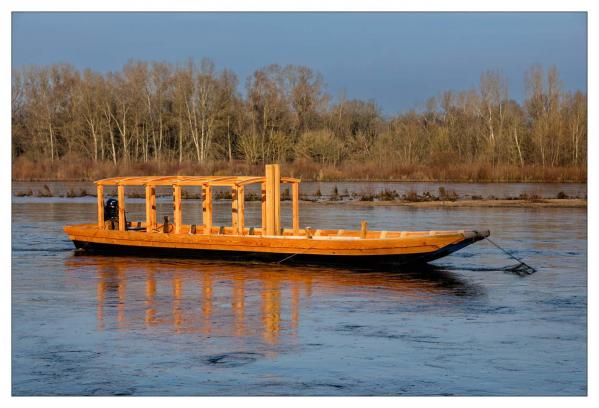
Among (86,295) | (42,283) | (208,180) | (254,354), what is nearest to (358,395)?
(254,354)

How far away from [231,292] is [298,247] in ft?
13.8

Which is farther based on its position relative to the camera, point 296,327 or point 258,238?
point 258,238

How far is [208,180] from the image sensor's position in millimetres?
26734

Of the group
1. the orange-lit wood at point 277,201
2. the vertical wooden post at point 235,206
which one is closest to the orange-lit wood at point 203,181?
the vertical wooden post at point 235,206

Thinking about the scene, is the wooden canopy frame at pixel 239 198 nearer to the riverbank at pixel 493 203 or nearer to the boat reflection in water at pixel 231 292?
the boat reflection in water at pixel 231 292

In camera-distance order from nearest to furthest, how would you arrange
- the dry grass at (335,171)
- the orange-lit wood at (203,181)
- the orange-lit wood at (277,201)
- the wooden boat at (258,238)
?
the wooden boat at (258,238) < the orange-lit wood at (277,201) < the orange-lit wood at (203,181) < the dry grass at (335,171)

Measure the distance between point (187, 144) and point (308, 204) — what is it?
37.3m

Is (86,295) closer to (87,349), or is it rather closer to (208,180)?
(87,349)

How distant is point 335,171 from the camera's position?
67938mm

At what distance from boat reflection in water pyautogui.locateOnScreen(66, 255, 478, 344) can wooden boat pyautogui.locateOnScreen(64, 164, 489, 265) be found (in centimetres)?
43

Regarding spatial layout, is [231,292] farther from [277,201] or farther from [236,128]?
[236,128]

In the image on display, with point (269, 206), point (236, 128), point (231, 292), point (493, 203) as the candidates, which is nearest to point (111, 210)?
point (269, 206)

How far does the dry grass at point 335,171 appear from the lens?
61912mm

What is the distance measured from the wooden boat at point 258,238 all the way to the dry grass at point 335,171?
3707 cm
